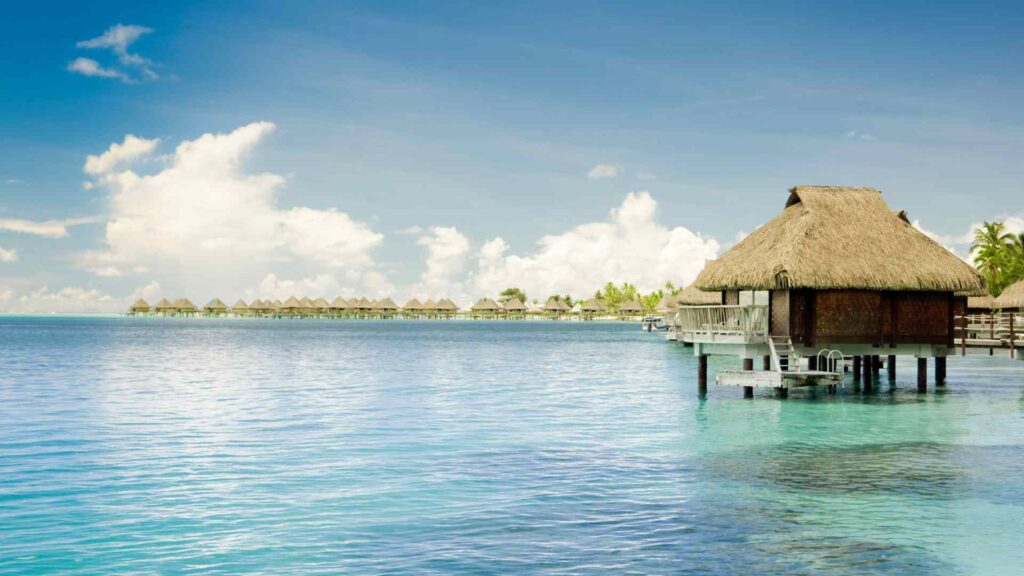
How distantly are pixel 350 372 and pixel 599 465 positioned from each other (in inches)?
968

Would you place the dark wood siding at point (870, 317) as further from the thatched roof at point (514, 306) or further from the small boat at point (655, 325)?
the thatched roof at point (514, 306)

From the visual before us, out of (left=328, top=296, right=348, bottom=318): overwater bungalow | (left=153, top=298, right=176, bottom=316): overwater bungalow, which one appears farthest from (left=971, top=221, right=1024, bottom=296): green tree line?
(left=153, top=298, right=176, bottom=316): overwater bungalow

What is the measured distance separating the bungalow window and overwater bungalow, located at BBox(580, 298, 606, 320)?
142 meters

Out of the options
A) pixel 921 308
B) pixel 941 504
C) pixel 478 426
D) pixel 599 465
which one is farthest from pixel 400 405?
pixel 941 504

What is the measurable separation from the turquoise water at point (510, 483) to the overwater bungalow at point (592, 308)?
5543 inches

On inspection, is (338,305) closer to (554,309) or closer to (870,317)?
(554,309)

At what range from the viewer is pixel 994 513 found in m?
12.0

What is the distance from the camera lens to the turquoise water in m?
10.2

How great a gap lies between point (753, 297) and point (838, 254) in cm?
302

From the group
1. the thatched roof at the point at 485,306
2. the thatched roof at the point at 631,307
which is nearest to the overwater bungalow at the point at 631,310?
the thatched roof at the point at 631,307

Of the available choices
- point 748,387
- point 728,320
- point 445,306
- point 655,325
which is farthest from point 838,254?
point 445,306

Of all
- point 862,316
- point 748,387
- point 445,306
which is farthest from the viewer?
point 445,306

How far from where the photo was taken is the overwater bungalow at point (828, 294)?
2433 centimetres

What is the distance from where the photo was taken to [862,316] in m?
25.3
